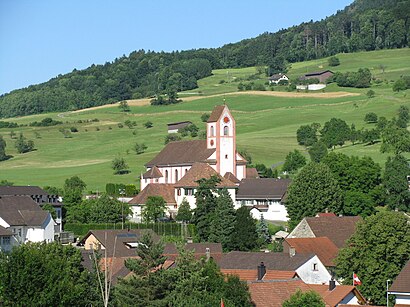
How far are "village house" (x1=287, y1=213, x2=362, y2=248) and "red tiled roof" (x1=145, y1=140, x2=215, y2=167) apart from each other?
111 feet

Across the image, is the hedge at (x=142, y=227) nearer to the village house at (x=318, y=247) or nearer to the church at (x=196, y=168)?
the church at (x=196, y=168)

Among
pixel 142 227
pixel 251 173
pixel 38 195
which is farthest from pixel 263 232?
pixel 251 173

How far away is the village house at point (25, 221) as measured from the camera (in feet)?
316

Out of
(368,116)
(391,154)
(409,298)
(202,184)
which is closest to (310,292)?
(409,298)

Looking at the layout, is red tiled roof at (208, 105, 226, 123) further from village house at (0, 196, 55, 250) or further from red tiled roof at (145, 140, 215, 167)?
village house at (0, 196, 55, 250)

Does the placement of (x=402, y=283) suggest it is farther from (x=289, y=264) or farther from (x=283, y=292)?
(x=289, y=264)

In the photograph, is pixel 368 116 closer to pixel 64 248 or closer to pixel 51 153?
pixel 51 153

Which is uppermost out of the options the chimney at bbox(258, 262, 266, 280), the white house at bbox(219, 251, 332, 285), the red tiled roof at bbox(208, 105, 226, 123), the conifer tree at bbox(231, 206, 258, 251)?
the red tiled roof at bbox(208, 105, 226, 123)

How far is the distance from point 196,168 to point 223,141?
5.53 meters

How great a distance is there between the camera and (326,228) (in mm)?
90062

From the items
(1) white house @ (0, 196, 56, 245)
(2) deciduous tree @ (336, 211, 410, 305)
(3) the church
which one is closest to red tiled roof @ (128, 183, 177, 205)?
(3) the church

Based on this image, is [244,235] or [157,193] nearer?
[244,235]

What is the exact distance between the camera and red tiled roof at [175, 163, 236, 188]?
117306 mm

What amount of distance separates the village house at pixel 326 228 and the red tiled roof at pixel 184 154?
111 ft
